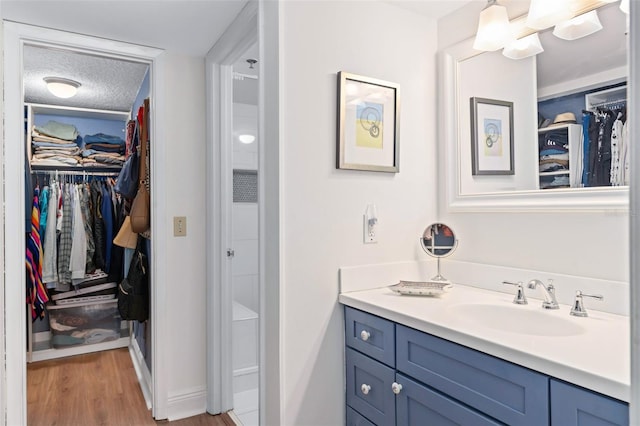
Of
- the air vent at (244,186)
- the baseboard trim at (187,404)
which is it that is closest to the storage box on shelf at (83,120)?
the air vent at (244,186)

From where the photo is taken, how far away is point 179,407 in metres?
2.36

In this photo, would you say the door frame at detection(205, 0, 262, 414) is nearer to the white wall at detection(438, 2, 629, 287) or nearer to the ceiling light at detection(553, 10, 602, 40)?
the white wall at detection(438, 2, 629, 287)

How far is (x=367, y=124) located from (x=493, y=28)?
0.63m

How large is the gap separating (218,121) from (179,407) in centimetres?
169

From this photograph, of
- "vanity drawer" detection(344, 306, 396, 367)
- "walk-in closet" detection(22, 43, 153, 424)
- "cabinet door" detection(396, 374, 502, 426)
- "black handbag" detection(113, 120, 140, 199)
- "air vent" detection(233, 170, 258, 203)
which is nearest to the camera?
"cabinet door" detection(396, 374, 502, 426)

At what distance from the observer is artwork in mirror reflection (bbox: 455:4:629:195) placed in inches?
53.4

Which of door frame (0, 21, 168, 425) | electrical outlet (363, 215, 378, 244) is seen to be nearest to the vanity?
electrical outlet (363, 215, 378, 244)

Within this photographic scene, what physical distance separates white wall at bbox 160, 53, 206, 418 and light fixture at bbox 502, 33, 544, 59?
1677mm

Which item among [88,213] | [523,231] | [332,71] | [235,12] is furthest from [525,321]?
[88,213]

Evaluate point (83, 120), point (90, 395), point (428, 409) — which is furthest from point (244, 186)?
point (428, 409)

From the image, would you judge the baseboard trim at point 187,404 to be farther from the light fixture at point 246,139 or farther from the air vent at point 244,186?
the light fixture at point 246,139

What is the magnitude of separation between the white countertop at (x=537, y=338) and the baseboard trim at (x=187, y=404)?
4.36 ft

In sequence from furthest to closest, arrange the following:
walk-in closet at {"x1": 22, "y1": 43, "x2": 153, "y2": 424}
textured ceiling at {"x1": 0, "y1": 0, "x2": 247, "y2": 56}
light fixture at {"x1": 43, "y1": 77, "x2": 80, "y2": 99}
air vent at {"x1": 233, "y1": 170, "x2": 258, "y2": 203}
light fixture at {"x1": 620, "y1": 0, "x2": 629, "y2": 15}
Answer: air vent at {"x1": 233, "y1": 170, "x2": 258, "y2": 203}, light fixture at {"x1": 43, "y1": 77, "x2": 80, "y2": 99}, walk-in closet at {"x1": 22, "y1": 43, "x2": 153, "y2": 424}, textured ceiling at {"x1": 0, "y1": 0, "x2": 247, "y2": 56}, light fixture at {"x1": 620, "y1": 0, "x2": 629, "y2": 15}

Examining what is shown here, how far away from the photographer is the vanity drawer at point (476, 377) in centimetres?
99
